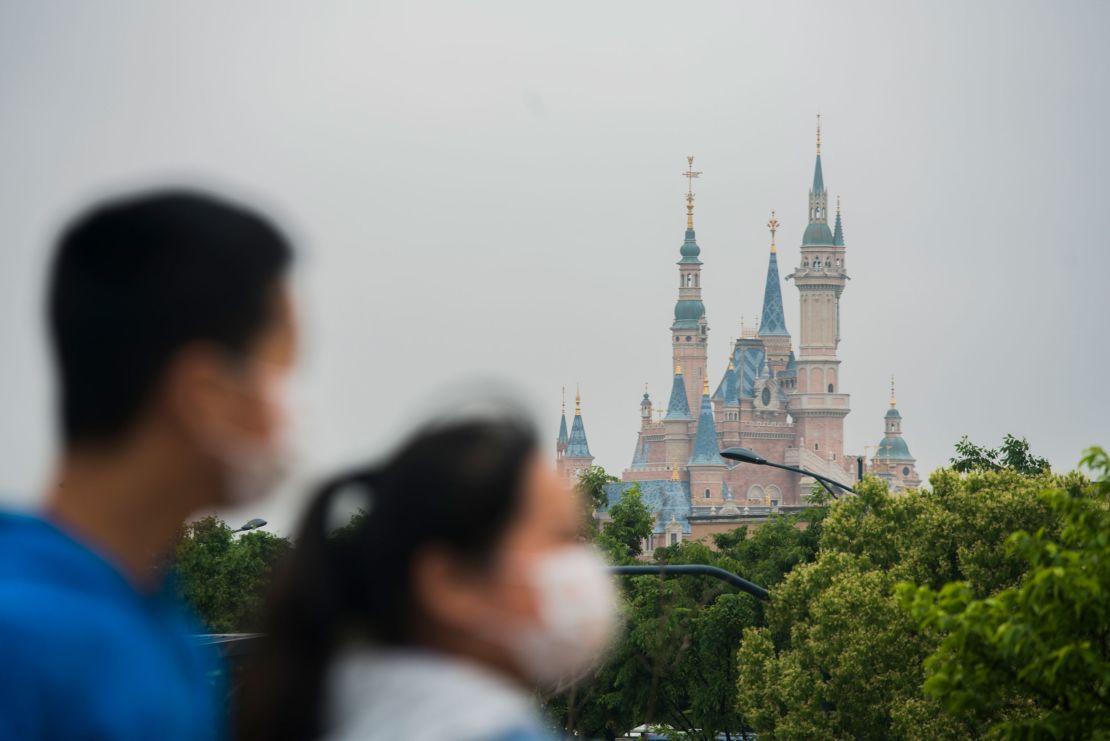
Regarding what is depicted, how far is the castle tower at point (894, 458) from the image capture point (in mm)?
182875

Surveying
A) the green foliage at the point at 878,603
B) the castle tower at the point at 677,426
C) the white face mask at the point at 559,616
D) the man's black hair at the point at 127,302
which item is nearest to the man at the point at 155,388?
the man's black hair at the point at 127,302

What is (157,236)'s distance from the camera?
2033 millimetres

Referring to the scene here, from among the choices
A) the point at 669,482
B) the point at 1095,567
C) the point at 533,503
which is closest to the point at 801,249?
the point at 669,482

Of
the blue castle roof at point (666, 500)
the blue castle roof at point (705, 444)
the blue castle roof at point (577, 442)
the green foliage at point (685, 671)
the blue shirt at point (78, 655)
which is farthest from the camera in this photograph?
the blue castle roof at point (577, 442)

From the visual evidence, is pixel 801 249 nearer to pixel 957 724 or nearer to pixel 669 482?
pixel 669 482

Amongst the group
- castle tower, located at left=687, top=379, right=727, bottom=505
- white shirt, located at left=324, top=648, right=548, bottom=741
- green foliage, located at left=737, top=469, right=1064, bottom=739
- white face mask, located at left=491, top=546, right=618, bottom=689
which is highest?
castle tower, located at left=687, top=379, right=727, bottom=505

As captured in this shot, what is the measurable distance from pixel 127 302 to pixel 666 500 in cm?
16775

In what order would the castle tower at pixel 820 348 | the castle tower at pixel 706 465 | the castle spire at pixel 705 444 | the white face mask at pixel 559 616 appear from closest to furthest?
the white face mask at pixel 559 616 → the castle tower at pixel 706 465 → the castle spire at pixel 705 444 → the castle tower at pixel 820 348

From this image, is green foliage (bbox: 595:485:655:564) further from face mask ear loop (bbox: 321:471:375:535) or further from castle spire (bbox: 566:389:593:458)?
castle spire (bbox: 566:389:593:458)

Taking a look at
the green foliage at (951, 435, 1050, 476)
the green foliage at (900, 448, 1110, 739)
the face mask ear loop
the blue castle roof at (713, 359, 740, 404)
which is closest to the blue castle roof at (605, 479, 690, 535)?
the blue castle roof at (713, 359, 740, 404)

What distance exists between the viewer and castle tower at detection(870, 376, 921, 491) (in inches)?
7200

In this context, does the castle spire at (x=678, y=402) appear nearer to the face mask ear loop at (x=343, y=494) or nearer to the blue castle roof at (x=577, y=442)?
the blue castle roof at (x=577, y=442)

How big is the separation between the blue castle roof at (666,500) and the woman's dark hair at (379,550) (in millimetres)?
163185

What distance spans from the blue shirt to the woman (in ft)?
0.59
